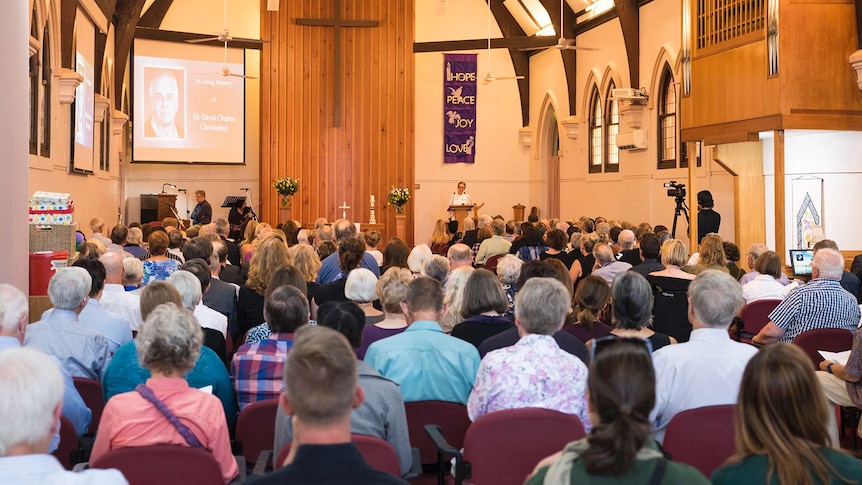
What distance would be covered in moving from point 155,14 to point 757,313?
15695mm

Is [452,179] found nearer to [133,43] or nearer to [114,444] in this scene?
[133,43]

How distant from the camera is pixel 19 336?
12.6 ft

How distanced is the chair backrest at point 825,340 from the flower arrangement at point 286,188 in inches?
573

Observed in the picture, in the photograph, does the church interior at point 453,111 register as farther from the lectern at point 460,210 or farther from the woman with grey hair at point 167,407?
the woman with grey hair at point 167,407

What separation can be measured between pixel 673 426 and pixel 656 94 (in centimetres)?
1341

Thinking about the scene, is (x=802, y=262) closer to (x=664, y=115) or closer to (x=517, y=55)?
(x=664, y=115)

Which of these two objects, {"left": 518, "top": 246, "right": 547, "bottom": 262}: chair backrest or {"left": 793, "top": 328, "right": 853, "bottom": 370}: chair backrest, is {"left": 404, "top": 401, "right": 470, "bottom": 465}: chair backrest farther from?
{"left": 518, "top": 246, "right": 547, "bottom": 262}: chair backrest

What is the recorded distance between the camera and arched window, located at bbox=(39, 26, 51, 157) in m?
11.9

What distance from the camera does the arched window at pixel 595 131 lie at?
61.1ft

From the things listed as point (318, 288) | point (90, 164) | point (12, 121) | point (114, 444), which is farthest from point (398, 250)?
point (90, 164)

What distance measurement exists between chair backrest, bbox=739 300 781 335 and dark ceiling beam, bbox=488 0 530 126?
49.5ft

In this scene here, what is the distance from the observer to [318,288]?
6.95 metres

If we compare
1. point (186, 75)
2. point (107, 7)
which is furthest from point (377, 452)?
point (186, 75)

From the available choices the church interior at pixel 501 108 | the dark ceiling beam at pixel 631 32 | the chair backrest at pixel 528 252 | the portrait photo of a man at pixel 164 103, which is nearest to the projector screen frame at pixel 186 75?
the church interior at pixel 501 108
